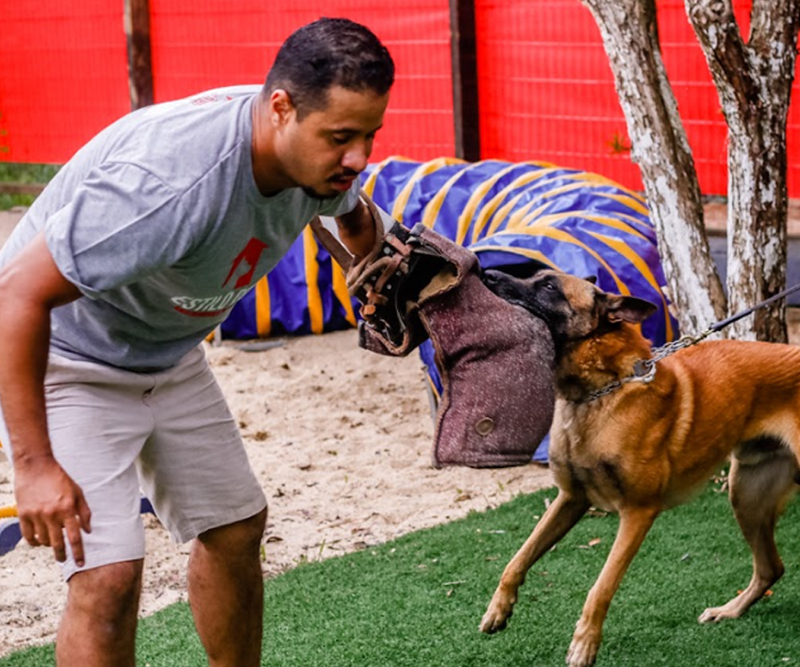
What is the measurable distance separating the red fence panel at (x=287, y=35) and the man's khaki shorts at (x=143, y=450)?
21.6 ft

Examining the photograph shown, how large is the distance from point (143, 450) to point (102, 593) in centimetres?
52

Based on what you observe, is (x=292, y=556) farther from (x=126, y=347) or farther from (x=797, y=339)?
(x=797, y=339)

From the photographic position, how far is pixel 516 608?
4410 millimetres

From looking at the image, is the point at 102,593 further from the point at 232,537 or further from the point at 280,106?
the point at 280,106

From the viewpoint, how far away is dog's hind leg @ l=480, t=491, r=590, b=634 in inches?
161

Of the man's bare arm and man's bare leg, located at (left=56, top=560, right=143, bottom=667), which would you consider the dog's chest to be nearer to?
man's bare leg, located at (left=56, top=560, right=143, bottom=667)

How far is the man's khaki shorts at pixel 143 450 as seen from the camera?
287 cm

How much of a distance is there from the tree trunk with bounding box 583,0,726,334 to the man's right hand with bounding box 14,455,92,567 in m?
3.41

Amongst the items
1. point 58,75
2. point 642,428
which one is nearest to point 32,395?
point 642,428

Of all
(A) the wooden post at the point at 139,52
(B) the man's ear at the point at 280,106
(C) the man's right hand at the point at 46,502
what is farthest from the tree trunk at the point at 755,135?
(A) the wooden post at the point at 139,52

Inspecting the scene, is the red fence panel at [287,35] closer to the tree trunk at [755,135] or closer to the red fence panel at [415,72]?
the red fence panel at [415,72]

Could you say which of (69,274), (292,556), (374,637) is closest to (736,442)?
(374,637)

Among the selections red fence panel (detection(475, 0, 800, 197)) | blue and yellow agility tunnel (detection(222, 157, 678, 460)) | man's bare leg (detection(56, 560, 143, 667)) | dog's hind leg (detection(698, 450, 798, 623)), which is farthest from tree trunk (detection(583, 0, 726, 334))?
man's bare leg (detection(56, 560, 143, 667))

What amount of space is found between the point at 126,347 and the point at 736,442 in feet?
7.50
